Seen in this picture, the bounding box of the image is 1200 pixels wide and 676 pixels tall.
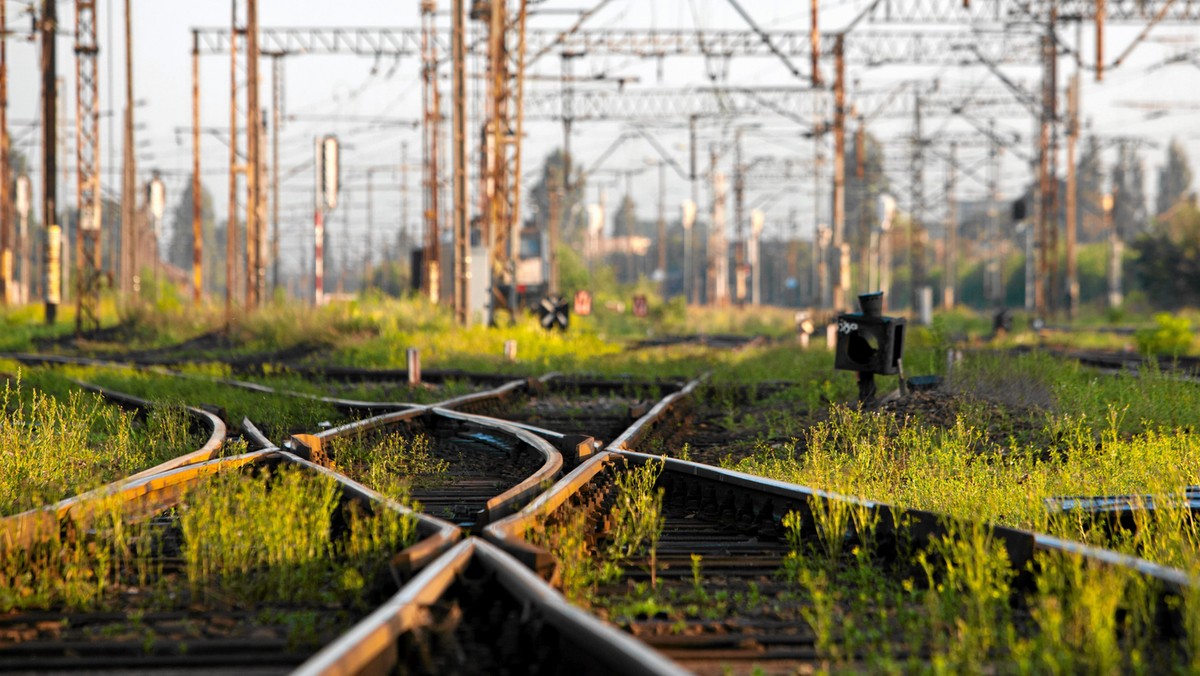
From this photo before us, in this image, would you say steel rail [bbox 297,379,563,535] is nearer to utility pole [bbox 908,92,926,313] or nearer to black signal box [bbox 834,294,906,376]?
black signal box [bbox 834,294,906,376]

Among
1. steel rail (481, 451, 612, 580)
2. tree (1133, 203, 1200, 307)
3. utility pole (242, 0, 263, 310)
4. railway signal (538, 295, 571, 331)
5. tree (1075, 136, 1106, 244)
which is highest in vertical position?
tree (1075, 136, 1106, 244)

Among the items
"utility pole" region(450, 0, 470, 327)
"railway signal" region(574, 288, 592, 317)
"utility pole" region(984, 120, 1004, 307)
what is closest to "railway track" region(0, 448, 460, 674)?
"utility pole" region(450, 0, 470, 327)

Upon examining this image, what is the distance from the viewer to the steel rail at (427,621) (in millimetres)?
3777

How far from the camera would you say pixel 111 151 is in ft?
205

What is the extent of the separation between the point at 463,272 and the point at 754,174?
161ft

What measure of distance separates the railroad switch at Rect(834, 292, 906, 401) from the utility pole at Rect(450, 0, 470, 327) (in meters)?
15.2

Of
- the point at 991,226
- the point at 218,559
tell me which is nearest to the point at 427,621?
the point at 218,559

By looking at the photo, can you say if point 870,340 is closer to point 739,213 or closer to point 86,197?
point 86,197

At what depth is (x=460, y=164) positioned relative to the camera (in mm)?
26438

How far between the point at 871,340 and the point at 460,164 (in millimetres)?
15850

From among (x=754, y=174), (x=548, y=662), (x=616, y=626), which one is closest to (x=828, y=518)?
(x=616, y=626)

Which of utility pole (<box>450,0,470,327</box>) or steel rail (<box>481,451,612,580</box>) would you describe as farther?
utility pole (<box>450,0,470,327</box>)

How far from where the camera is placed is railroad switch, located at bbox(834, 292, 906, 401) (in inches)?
463

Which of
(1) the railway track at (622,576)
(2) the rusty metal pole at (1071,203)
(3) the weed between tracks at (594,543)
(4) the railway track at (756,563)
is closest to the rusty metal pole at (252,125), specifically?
(1) the railway track at (622,576)
